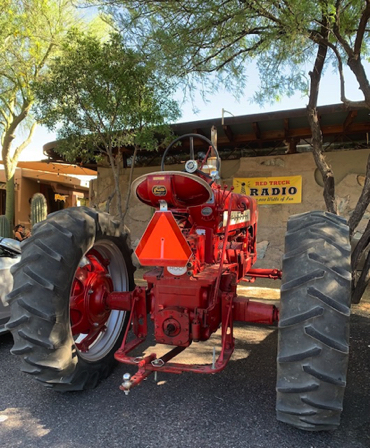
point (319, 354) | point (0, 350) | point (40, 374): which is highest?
point (319, 354)

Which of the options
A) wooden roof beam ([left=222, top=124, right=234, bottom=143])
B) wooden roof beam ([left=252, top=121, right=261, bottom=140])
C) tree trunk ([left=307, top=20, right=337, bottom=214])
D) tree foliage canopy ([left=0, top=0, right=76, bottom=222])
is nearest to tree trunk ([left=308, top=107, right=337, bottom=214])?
tree trunk ([left=307, top=20, right=337, bottom=214])

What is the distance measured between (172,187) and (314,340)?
1225 millimetres

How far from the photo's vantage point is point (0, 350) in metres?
3.82

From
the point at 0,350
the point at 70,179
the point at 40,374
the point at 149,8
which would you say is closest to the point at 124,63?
the point at 149,8

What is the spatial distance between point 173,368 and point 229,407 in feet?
1.90

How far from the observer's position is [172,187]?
7.72ft

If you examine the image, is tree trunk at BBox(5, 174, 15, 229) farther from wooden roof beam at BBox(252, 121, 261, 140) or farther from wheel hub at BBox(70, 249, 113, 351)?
wheel hub at BBox(70, 249, 113, 351)

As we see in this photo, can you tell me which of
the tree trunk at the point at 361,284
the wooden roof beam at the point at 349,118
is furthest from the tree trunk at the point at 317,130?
the wooden roof beam at the point at 349,118

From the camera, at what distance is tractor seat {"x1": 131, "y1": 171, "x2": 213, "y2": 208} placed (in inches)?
91.9

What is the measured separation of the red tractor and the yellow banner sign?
614 centimetres

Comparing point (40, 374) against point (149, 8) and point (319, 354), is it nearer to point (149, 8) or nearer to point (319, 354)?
point (319, 354)

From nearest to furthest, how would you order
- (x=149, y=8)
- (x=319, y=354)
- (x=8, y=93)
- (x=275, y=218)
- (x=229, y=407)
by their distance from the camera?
(x=319, y=354) → (x=229, y=407) → (x=149, y=8) → (x=275, y=218) → (x=8, y=93)

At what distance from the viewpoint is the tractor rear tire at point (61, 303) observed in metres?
2.38

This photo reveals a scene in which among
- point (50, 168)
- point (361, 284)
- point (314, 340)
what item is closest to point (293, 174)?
point (361, 284)
